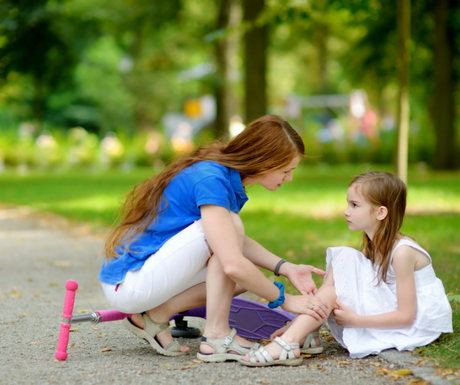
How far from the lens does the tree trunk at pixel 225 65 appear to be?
649 inches

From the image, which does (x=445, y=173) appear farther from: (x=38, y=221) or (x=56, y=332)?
(x=56, y=332)

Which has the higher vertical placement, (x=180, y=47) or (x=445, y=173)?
(x=180, y=47)

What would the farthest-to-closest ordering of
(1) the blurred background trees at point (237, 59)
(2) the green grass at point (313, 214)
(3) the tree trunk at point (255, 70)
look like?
(1) the blurred background trees at point (237, 59) → (3) the tree trunk at point (255, 70) → (2) the green grass at point (313, 214)

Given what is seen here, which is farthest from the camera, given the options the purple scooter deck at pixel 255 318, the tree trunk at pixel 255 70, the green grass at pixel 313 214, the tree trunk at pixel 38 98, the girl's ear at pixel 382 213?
the tree trunk at pixel 38 98

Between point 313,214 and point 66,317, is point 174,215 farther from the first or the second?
point 313,214

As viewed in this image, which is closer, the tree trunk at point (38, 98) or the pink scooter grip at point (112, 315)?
the pink scooter grip at point (112, 315)

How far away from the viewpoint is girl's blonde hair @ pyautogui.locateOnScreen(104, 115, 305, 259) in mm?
2805

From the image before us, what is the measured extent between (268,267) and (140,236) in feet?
2.30

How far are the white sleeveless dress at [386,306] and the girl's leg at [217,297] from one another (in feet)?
1.76

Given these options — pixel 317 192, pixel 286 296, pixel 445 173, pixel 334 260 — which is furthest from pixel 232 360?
pixel 445 173

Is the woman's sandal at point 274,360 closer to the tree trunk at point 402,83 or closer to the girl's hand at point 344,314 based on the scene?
the girl's hand at point 344,314

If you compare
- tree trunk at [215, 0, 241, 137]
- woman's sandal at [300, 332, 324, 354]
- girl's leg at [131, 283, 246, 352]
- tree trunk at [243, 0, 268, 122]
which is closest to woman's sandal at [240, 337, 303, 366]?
woman's sandal at [300, 332, 324, 354]

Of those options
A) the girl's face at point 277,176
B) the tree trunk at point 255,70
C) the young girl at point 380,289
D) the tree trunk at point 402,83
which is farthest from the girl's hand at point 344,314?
the tree trunk at point 255,70

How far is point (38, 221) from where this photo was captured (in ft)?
28.3
